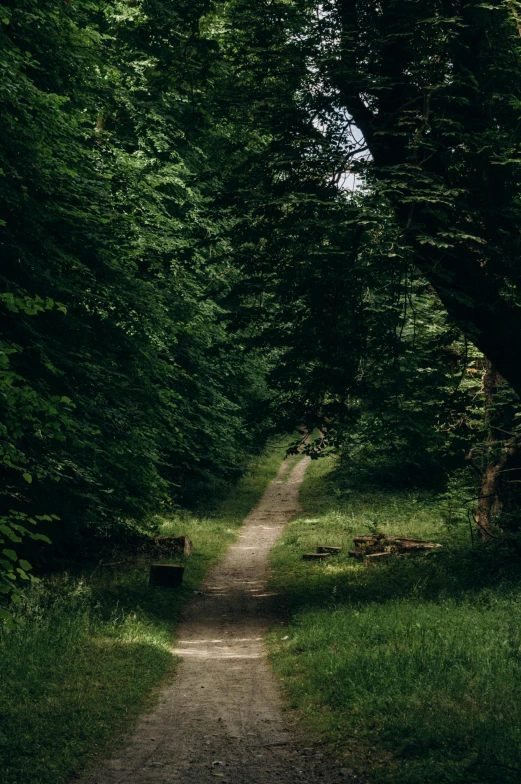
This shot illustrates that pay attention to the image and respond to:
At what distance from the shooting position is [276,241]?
912 centimetres

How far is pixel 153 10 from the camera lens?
37.3 feet

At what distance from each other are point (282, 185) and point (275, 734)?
249 inches

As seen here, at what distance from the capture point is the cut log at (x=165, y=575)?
1641cm

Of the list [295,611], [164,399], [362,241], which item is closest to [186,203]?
[164,399]

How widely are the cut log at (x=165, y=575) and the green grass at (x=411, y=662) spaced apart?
255 centimetres

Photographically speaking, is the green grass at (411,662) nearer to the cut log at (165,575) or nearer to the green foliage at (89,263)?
the cut log at (165,575)

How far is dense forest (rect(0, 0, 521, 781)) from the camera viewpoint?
761 centimetres

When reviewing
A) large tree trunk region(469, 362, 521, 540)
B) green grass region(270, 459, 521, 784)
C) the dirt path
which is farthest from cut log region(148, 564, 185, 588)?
large tree trunk region(469, 362, 521, 540)

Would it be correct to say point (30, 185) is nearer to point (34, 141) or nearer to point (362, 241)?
point (34, 141)

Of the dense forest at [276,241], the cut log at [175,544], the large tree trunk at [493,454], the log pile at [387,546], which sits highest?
the dense forest at [276,241]

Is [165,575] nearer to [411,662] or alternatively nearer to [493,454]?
[493,454]

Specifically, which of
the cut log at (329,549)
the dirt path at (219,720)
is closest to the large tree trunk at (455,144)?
the dirt path at (219,720)

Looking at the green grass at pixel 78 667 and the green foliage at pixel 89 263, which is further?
the green foliage at pixel 89 263

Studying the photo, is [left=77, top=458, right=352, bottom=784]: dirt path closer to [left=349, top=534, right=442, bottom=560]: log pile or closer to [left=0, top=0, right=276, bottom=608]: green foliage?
[left=0, top=0, right=276, bottom=608]: green foliage
